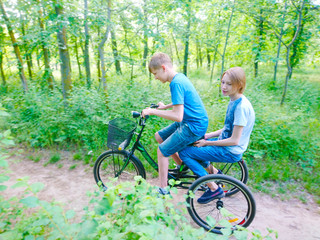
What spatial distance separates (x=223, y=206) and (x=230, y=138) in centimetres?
121

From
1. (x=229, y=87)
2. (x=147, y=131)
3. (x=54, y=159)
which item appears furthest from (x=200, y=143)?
(x=54, y=159)

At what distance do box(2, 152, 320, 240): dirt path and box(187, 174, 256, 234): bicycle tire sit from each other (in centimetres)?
27

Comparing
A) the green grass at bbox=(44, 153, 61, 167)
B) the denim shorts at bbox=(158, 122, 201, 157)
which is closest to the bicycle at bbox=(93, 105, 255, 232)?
the denim shorts at bbox=(158, 122, 201, 157)

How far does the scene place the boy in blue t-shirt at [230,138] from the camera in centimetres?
227

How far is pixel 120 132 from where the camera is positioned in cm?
266

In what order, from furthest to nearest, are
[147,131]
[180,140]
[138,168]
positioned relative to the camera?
[147,131], [138,168], [180,140]

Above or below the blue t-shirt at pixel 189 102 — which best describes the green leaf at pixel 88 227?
below

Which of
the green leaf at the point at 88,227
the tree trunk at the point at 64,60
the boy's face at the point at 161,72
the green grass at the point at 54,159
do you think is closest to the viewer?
the green leaf at the point at 88,227

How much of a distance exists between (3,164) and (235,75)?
7.84 ft

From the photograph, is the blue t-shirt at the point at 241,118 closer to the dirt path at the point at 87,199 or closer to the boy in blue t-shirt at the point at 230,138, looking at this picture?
the boy in blue t-shirt at the point at 230,138

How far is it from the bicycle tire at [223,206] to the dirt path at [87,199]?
0.88 ft

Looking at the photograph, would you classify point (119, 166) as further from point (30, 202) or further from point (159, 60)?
point (30, 202)

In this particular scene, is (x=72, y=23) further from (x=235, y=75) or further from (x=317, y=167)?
(x=317, y=167)

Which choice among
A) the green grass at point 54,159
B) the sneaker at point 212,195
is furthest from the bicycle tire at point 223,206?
the green grass at point 54,159
